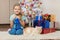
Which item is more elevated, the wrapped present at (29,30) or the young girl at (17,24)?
the young girl at (17,24)

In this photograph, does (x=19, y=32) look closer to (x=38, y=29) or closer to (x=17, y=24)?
(x=17, y=24)

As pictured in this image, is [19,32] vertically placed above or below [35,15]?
below

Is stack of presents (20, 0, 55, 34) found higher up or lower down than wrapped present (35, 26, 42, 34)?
higher up

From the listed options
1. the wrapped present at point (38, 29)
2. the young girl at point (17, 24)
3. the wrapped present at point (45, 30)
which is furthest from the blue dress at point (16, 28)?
the wrapped present at point (45, 30)

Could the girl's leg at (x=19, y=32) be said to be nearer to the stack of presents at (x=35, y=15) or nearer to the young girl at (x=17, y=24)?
the young girl at (x=17, y=24)

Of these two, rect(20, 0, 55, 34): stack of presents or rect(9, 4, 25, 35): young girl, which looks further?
rect(20, 0, 55, 34): stack of presents

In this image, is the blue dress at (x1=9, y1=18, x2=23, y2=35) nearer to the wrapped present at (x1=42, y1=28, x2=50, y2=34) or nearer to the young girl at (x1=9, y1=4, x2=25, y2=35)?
the young girl at (x1=9, y1=4, x2=25, y2=35)

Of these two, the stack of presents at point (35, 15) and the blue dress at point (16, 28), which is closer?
the blue dress at point (16, 28)

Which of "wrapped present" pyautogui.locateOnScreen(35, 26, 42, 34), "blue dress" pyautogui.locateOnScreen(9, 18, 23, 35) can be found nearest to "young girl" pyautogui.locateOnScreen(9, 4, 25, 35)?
"blue dress" pyautogui.locateOnScreen(9, 18, 23, 35)

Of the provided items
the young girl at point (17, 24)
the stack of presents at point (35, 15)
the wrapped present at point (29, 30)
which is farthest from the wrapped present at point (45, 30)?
the young girl at point (17, 24)

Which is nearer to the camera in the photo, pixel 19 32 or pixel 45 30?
pixel 19 32

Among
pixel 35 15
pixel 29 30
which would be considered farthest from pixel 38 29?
pixel 35 15

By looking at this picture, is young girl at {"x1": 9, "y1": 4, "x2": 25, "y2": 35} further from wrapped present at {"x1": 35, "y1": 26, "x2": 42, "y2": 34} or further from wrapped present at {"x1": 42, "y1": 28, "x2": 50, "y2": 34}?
wrapped present at {"x1": 42, "y1": 28, "x2": 50, "y2": 34}

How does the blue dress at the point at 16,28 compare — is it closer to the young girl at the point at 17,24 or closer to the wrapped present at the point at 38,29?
the young girl at the point at 17,24
